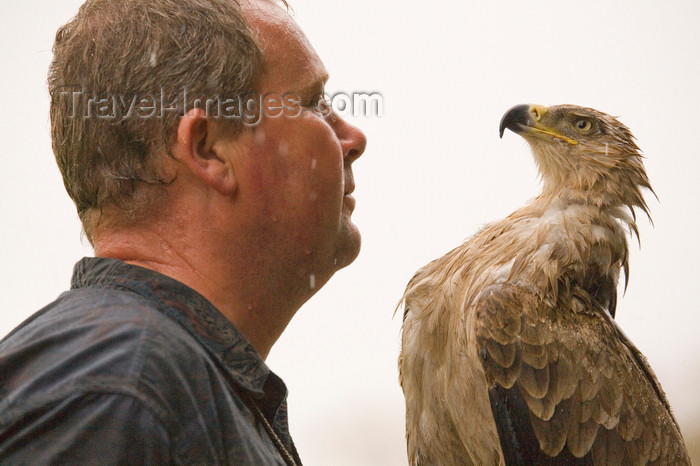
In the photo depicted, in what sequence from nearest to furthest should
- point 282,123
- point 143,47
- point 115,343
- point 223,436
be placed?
point 115,343
point 223,436
point 143,47
point 282,123

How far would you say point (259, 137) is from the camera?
205cm

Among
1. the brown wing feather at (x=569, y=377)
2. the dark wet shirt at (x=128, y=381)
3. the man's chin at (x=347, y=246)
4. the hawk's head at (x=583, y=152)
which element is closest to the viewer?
the dark wet shirt at (x=128, y=381)

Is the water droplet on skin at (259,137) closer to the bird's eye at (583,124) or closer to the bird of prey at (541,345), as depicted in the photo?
the bird of prey at (541,345)

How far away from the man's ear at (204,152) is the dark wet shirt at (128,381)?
0.33 m

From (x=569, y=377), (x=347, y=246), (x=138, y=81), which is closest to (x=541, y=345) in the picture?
(x=569, y=377)

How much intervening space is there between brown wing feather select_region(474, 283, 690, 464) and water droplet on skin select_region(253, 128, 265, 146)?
3.93 ft

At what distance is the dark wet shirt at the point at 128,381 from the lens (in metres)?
1.33

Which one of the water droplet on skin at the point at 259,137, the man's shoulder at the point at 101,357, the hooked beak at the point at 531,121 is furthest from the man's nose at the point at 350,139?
the hooked beak at the point at 531,121

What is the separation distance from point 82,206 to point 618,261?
7.63 feet

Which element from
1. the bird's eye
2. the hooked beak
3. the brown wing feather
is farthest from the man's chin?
the bird's eye

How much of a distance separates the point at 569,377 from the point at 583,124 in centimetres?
141

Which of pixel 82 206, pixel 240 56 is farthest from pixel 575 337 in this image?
pixel 82 206

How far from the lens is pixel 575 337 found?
2.81 meters

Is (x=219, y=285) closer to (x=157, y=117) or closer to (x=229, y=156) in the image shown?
(x=229, y=156)
